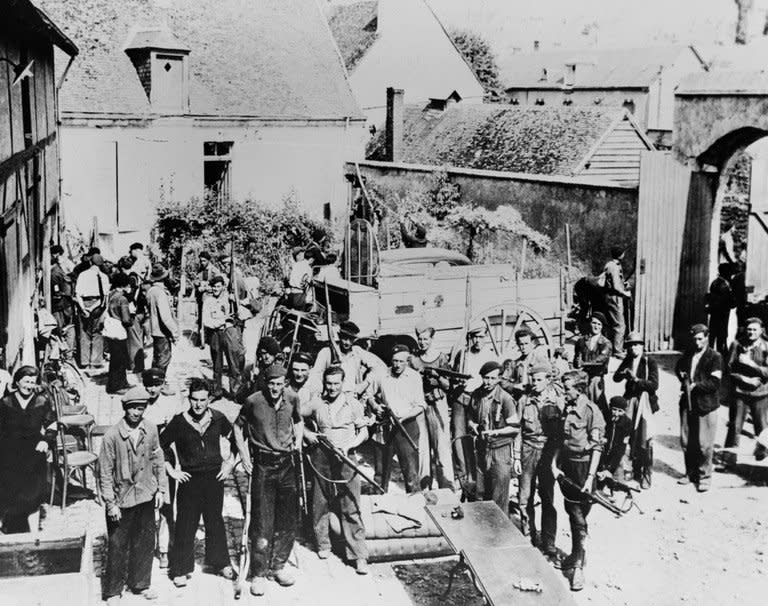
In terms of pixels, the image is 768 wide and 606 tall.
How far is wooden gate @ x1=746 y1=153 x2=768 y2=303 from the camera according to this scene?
36.7 ft

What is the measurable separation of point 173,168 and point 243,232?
1215mm

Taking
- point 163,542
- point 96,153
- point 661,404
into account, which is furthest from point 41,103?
point 661,404

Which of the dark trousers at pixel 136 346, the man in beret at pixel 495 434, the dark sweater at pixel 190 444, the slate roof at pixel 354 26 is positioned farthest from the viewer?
the slate roof at pixel 354 26

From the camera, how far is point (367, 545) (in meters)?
6.89

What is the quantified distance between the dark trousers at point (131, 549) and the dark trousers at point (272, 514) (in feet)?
2.30

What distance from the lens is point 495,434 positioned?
7.18 m

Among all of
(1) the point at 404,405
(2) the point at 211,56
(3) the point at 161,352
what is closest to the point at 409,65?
(2) the point at 211,56

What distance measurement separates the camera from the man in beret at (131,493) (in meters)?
6.06

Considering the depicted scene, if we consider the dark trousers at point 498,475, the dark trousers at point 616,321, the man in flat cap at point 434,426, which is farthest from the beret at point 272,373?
the dark trousers at point 616,321

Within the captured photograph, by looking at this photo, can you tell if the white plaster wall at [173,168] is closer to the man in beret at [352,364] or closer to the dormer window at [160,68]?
the dormer window at [160,68]

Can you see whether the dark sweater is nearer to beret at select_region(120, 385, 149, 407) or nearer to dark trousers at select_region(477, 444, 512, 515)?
beret at select_region(120, 385, 149, 407)

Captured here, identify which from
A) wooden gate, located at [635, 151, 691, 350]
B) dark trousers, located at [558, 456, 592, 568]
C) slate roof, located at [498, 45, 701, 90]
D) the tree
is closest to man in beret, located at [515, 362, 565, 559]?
dark trousers, located at [558, 456, 592, 568]

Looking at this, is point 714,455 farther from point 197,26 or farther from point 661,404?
point 197,26

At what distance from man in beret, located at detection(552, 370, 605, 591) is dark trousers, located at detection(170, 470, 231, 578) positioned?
98.3 inches
